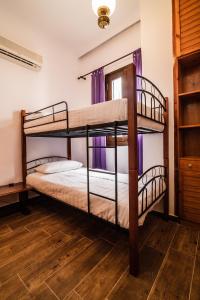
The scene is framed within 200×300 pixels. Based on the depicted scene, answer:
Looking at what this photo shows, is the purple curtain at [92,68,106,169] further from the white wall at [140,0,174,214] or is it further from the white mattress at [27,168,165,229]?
the white mattress at [27,168,165,229]

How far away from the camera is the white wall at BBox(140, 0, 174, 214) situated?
2160mm

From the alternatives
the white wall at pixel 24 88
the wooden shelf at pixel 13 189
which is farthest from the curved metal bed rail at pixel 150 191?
the white wall at pixel 24 88

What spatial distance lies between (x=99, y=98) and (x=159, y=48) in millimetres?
1431

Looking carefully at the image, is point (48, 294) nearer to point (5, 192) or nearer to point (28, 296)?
point (28, 296)

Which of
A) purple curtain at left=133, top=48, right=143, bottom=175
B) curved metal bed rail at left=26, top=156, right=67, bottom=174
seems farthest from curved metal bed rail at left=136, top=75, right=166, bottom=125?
curved metal bed rail at left=26, top=156, right=67, bottom=174

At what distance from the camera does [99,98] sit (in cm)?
332

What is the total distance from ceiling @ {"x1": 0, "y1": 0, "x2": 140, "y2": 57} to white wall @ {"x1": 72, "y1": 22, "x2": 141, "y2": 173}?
13 cm

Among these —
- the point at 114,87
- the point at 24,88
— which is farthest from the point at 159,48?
the point at 24,88

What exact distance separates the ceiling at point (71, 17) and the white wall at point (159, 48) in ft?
1.42

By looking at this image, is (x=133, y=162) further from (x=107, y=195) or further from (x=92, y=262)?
(x=92, y=262)

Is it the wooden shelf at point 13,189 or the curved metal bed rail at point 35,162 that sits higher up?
the curved metal bed rail at point 35,162

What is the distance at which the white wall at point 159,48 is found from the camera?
85.0 inches

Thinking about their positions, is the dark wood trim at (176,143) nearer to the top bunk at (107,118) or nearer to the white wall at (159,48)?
the white wall at (159,48)

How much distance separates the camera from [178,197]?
2.10m
